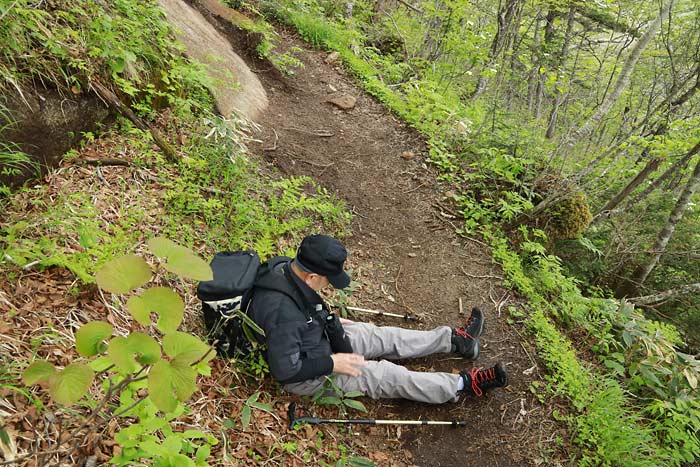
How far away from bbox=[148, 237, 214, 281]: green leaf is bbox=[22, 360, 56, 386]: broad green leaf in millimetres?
537

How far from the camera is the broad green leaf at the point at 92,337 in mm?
1271

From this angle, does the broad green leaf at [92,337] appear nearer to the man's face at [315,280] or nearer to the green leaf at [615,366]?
the man's face at [315,280]

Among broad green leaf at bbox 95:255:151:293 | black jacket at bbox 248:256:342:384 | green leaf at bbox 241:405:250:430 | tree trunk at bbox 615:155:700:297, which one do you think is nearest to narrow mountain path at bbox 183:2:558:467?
black jacket at bbox 248:256:342:384

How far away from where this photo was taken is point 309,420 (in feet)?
11.4

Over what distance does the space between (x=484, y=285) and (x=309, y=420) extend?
3282 mm

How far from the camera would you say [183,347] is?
52.9 inches

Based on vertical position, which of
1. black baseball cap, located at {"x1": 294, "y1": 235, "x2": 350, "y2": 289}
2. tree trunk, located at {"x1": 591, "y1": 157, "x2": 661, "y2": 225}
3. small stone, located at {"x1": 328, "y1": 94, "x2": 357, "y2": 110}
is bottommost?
black baseball cap, located at {"x1": 294, "y1": 235, "x2": 350, "y2": 289}

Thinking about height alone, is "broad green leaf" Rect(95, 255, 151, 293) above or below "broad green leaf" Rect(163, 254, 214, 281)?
below

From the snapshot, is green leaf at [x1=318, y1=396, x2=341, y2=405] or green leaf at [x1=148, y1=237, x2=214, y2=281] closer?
green leaf at [x1=148, y1=237, x2=214, y2=281]

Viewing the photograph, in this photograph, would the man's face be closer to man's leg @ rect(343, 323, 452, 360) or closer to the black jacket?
the black jacket

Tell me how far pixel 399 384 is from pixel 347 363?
2.04 feet

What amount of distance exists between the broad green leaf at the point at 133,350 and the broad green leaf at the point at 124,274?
17cm

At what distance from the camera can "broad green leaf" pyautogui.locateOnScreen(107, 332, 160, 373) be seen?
4.21 ft

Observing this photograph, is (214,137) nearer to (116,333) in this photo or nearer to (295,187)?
(295,187)
